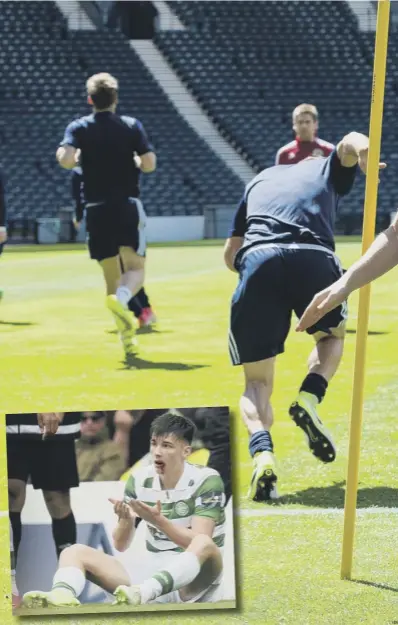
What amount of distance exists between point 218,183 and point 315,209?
25751 millimetres

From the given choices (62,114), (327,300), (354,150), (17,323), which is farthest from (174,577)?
(62,114)

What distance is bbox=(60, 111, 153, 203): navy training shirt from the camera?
29.7ft

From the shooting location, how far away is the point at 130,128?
9.06 meters

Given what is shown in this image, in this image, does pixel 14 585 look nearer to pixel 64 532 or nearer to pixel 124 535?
pixel 64 532

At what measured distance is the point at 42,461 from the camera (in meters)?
3.59

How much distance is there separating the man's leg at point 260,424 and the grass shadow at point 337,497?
0.37ft

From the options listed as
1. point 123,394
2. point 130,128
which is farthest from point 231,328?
point 130,128

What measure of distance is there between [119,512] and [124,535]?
0.22 ft

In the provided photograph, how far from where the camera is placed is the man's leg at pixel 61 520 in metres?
3.54

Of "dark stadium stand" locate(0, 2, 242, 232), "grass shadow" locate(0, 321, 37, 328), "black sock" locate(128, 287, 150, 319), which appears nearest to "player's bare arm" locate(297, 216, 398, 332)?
"black sock" locate(128, 287, 150, 319)

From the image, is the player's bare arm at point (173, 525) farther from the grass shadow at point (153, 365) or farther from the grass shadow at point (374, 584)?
the grass shadow at point (153, 365)

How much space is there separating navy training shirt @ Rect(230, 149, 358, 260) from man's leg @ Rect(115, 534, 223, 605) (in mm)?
1873

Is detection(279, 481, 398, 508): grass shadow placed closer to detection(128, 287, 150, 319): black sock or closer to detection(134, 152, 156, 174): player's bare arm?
detection(134, 152, 156, 174): player's bare arm

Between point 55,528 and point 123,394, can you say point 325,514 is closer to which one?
point 55,528
